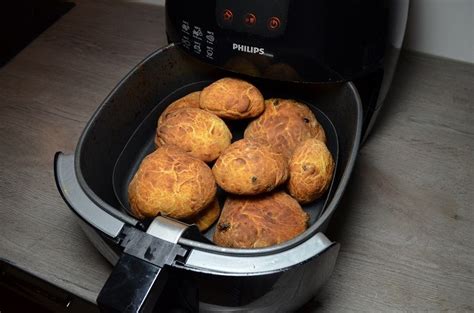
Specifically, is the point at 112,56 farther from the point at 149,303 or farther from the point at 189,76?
the point at 149,303

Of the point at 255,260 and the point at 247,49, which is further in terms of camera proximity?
the point at 247,49

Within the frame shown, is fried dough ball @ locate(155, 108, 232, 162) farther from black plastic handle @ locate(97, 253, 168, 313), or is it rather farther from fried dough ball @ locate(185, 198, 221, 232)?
black plastic handle @ locate(97, 253, 168, 313)

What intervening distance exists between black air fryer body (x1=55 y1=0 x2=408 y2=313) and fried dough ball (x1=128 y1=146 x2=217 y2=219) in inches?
1.5

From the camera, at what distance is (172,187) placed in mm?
456

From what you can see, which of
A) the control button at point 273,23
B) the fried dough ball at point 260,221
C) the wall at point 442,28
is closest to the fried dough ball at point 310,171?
the fried dough ball at point 260,221

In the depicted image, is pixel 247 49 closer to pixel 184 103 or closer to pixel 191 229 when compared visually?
pixel 184 103

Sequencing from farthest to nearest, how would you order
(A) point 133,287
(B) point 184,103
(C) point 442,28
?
1. (C) point 442,28
2. (B) point 184,103
3. (A) point 133,287

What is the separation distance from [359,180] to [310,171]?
157mm

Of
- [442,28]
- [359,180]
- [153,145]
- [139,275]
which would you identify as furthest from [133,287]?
[442,28]

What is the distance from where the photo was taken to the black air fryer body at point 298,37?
1.70 feet

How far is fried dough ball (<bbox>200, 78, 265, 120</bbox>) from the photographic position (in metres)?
0.55

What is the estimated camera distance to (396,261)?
0.55 m

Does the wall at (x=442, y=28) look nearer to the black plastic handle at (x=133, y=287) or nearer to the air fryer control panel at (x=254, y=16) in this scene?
the air fryer control panel at (x=254, y=16)

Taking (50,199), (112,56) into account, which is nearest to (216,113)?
(50,199)
